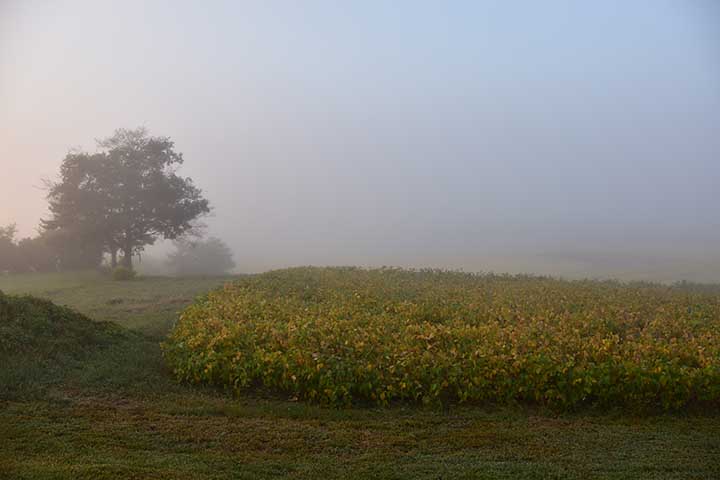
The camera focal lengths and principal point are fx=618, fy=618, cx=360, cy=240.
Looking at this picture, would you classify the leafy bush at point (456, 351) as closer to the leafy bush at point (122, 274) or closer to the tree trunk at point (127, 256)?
the leafy bush at point (122, 274)

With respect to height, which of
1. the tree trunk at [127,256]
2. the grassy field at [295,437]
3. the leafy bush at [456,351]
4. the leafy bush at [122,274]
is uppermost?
the tree trunk at [127,256]

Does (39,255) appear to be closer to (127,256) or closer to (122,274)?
(127,256)

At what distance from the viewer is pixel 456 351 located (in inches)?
257

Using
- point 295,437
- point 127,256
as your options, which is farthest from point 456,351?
point 127,256

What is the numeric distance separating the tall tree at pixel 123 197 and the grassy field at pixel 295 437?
57.0ft

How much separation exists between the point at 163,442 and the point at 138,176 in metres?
20.3

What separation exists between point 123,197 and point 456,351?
19.6 meters

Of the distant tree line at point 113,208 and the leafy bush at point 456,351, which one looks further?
the distant tree line at point 113,208

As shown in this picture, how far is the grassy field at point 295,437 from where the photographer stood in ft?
14.4

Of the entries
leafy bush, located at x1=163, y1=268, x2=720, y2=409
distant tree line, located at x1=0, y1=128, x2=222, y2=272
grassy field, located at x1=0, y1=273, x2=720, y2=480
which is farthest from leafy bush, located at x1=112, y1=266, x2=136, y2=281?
grassy field, located at x1=0, y1=273, x2=720, y2=480

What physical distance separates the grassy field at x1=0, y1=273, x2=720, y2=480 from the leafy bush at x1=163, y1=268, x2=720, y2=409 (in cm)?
22

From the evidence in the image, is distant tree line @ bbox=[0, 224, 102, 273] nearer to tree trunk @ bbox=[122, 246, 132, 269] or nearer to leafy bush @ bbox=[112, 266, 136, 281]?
tree trunk @ bbox=[122, 246, 132, 269]

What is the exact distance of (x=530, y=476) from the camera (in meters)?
4.30

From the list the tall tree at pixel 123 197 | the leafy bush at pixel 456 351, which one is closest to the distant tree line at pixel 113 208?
the tall tree at pixel 123 197
